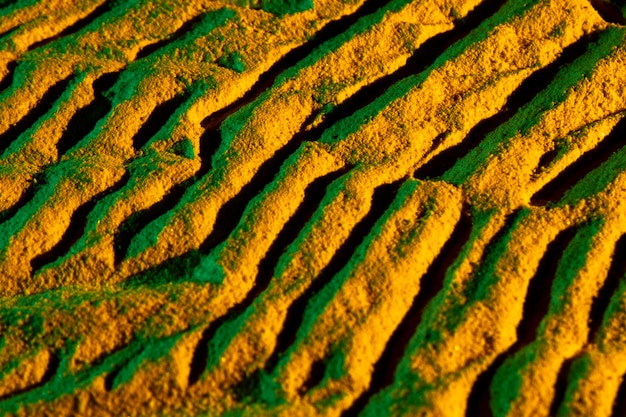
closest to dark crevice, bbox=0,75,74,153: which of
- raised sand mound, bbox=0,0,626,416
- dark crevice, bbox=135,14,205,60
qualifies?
raised sand mound, bbox=0,0,626,416

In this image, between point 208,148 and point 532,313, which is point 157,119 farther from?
point 532,313

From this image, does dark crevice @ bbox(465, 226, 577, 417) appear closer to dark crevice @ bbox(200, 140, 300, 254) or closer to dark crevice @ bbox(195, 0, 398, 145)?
dark crevice @ bbox(200, 140, 300, 254)

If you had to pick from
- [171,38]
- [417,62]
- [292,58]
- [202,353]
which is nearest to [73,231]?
[202,353]

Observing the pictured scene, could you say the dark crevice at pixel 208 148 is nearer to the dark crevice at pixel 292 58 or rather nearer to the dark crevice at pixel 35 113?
the dark crevice at pixel 292 58

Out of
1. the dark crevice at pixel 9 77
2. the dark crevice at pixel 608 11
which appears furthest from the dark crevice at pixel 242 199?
the dark crevice at pixel 608 11

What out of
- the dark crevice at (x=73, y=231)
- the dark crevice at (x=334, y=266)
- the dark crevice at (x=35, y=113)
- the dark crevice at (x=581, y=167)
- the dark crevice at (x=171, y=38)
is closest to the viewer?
the dark crevice at (x=334, y=266)

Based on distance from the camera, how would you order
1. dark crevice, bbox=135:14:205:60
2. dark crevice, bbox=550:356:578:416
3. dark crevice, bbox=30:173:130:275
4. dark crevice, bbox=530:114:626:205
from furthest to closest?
dark crevice, bbox=135:14:205:60 → dark crevice, bbox=530:114:626:205 → dark crevice, bbox=30:173:130:275 → dark crevice, bbox=550:356:578:416
